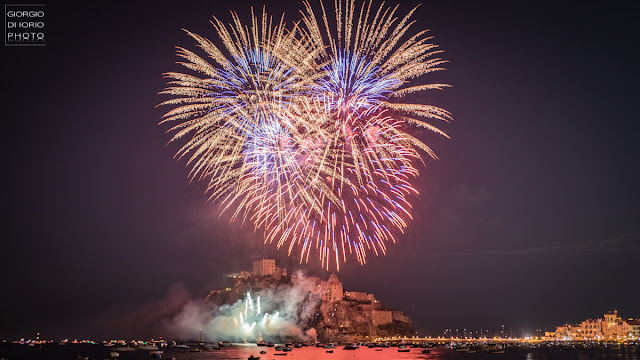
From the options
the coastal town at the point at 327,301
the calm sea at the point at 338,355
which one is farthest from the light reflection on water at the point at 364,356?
the coastal town at the point at 327,301

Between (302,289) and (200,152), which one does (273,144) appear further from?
(302,289)

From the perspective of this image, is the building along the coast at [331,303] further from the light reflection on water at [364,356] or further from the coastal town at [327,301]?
the light reflection on water at [364,356]

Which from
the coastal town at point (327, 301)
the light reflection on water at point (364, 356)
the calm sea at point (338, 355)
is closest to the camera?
the light reflection on water at point (364, 356)

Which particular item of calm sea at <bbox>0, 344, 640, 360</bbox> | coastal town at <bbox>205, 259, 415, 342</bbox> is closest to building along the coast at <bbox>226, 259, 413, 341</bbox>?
coastal town at <bbox>205, 259, 415, 342</bbox>

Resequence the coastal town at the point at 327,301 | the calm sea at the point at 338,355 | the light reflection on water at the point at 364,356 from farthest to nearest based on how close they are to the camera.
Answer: the coastal town at the point at 327,301
the calm sea at the point at 338,355
the light reflection on water at the point at 364,356

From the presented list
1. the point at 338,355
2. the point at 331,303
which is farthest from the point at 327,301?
the point at 338,355

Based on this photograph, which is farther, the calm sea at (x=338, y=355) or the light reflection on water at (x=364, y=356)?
the calm sea at (x=338, y=355)

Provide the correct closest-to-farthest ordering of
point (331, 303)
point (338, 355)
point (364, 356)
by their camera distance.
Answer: point (364, 356) < point (338, 355) < point (331, 303)

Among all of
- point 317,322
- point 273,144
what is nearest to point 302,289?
point 317,322

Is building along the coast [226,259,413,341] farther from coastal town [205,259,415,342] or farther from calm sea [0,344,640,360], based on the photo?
calm sea [0,344,640,360]

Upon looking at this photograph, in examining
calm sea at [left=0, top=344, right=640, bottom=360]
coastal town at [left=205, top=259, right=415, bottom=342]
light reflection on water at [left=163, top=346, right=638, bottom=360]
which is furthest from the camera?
coastal town at [left=205, top=259, right=415, bottom=342]

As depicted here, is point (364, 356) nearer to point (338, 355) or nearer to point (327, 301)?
point (338, 355)
